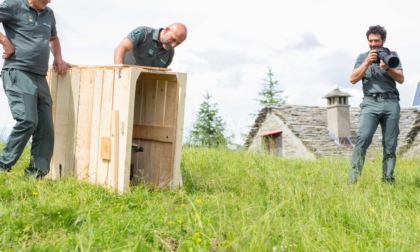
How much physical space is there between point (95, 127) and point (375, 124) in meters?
3.37

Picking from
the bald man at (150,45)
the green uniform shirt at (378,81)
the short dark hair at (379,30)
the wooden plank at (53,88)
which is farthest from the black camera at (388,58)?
the wooden plank at (53,88)

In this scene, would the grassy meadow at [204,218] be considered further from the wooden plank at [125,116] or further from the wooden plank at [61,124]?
the wooden plank at [61,124]

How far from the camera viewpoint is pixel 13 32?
17.7 ft

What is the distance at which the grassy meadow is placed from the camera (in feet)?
10.9

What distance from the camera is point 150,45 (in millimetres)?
5816

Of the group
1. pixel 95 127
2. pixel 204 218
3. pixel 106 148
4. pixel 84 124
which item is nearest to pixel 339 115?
pixel 84 124

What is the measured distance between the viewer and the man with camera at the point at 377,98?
20.8ft

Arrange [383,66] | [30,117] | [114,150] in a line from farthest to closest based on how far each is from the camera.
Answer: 1. [383,66]
2. [30,117]
3. [114,150]

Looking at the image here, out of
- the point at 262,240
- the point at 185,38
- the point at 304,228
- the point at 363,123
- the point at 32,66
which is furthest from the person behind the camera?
the point at 363,123

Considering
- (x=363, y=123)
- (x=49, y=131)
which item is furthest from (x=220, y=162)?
(x=49, y=131)

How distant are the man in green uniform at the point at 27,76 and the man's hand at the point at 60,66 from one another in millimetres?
297

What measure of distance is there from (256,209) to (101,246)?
4.42 ft

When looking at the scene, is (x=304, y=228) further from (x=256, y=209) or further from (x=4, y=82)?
(x=4, y=82)

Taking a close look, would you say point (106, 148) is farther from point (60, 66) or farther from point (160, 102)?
point (60, 66)
